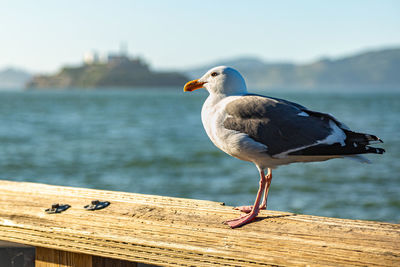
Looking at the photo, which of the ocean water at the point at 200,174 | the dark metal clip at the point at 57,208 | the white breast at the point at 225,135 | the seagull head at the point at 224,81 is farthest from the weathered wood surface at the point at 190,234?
the ocean water at the point at 200,174

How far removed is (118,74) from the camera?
179 m

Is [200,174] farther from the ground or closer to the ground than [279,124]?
closer to the ground

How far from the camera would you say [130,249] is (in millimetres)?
2154

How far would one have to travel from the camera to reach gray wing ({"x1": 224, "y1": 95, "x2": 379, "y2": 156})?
2515mm

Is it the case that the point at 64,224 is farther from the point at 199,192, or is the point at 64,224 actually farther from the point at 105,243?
the point at 199,192

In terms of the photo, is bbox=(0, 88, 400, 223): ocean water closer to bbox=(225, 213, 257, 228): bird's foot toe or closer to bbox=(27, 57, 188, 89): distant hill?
bbox=(225, 213, 257, 228): bird's foot toe

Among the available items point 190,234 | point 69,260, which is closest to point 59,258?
point 69,260

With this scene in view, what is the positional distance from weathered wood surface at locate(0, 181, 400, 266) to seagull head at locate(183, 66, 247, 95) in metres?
0.65

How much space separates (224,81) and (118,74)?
180042 mm

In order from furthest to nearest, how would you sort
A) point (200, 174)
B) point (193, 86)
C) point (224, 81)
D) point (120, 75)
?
1. point (120, 75)
2. point (200, 174)
3. point (193, 86)
4. point (224, 81)

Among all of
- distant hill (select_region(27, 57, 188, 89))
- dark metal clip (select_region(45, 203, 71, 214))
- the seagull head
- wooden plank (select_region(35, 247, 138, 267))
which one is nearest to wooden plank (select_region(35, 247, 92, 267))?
wooden plank (select_region(35, 247, 138, 267))

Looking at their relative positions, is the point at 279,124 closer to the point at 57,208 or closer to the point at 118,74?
the point at 57,208

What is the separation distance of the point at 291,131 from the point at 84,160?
19.5 meters

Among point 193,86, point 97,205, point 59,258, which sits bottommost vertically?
point 59,258
